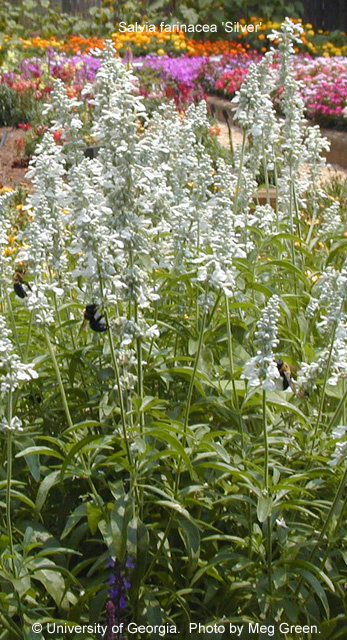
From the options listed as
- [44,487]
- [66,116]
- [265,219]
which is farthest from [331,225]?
[44,487]

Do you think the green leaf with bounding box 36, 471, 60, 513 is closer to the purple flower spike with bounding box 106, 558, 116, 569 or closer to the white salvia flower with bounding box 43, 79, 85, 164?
the purple flower spike with bounding box 106, 558, 116, 569

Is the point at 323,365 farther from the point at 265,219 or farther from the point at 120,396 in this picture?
the point at 265,219

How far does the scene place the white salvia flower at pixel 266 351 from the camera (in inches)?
102

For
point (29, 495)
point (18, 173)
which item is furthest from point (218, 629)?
point (18, 173)

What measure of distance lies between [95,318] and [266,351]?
663 millimetres

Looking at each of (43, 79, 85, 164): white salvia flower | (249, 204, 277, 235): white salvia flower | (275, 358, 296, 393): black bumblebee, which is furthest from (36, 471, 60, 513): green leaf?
(249, 204, 277, 235): white salvia flower

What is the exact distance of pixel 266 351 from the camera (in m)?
2.62

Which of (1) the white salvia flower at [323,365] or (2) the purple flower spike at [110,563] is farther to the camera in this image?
(1) the white salvia flower at [323,365]

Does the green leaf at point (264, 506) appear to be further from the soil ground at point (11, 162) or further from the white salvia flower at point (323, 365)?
the soil ground at point (11, 162)

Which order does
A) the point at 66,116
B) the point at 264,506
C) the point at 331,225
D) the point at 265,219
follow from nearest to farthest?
the point at 264,506 < the point at 66,116 < the point at 265,219 < the point at 331,225

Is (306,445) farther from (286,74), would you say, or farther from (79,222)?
(286,74)

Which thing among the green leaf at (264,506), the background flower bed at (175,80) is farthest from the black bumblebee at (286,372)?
the background flower bed at (175,80)

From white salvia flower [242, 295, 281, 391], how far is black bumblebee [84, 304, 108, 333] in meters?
0.54

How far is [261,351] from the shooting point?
262 centimetres
